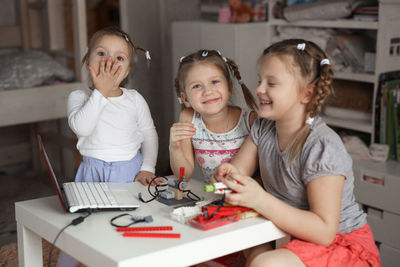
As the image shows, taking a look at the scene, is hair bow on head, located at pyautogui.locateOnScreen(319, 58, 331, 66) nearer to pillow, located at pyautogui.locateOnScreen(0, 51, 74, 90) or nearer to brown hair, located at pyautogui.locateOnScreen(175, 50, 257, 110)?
brown hair, located at pyautogui.locateOnScreen(175, 50, 257, 110)

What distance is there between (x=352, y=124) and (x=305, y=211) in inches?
54.3

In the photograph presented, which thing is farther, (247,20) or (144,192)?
(247,20)

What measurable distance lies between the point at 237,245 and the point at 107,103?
2.55 feet

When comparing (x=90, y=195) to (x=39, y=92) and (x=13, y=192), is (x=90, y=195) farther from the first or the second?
(x=13, y=192)

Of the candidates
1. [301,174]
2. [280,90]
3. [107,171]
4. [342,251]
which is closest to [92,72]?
[107,171]

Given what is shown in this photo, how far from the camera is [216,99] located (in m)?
1.69

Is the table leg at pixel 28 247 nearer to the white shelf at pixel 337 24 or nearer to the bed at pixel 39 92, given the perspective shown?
the bed at pixel 39 92

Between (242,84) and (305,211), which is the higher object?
(242,84)

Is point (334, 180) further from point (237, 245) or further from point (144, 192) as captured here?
point (144, 192)

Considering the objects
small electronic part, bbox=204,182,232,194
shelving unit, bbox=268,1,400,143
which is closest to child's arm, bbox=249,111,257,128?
small electronic part, bbox=204,182,232,194

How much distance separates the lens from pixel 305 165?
1402 mm

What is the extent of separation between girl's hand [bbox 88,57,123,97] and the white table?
43 cm

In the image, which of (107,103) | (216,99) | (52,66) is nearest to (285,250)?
(216,99)

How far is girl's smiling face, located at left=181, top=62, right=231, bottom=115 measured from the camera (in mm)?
1684
